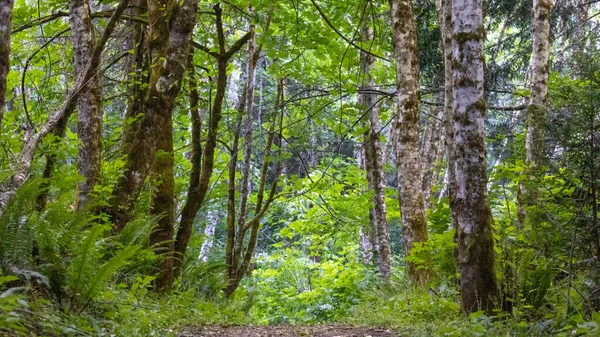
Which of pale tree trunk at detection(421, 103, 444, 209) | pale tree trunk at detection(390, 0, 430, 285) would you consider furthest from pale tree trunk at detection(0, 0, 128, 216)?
pale tree trunk at detection(421, 103, 444, 209)

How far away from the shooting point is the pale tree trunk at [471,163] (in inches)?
224

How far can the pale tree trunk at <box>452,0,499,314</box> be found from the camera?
18.7ft

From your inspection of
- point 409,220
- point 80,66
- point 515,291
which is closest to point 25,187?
point 80,66

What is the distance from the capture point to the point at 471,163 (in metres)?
5.79

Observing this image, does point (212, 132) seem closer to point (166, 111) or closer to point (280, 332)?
point (166, 111)

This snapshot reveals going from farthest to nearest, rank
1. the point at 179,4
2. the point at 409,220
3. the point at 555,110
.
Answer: the point at 409,220 < the point at 179,4 < the point at 555,110

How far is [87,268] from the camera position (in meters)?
4.16

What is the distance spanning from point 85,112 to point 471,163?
4671mm

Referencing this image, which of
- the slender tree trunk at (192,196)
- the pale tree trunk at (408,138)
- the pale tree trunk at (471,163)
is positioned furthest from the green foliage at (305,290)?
the pale tree trunk at (471,163)

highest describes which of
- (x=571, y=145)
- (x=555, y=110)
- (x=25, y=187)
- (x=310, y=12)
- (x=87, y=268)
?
(x=310, y=12)

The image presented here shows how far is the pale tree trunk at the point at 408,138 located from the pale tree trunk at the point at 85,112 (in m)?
5.01

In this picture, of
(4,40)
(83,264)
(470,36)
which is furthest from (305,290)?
(4,40)

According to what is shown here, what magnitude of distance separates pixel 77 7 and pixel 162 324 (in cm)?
390

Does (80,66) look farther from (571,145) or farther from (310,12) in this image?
(571,145)
